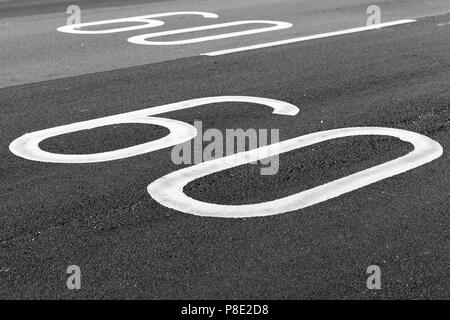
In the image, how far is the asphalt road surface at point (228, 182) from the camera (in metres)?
4.96

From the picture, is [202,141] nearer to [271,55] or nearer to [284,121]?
[284,121]

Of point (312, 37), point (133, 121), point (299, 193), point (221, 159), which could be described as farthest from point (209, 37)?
point (299, 193)

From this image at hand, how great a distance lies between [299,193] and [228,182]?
54 centimetres

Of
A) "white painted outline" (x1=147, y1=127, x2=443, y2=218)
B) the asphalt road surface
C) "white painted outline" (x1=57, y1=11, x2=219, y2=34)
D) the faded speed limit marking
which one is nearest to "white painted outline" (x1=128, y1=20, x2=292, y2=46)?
the faded speed limit marking

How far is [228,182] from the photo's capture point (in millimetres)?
6402

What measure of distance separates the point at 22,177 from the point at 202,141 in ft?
5.38

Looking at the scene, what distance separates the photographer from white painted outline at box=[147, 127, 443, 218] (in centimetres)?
591

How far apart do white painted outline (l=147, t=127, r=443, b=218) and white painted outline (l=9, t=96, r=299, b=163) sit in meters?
0.69

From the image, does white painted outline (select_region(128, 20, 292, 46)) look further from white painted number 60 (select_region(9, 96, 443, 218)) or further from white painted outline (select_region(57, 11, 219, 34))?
white painted number 60 (select_region(9, 96, 443, 218))

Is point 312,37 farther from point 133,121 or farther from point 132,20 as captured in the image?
point 133,121

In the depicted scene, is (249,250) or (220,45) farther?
(220,45)

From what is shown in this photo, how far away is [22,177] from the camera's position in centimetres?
654

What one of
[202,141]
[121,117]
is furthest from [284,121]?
[121,117]
